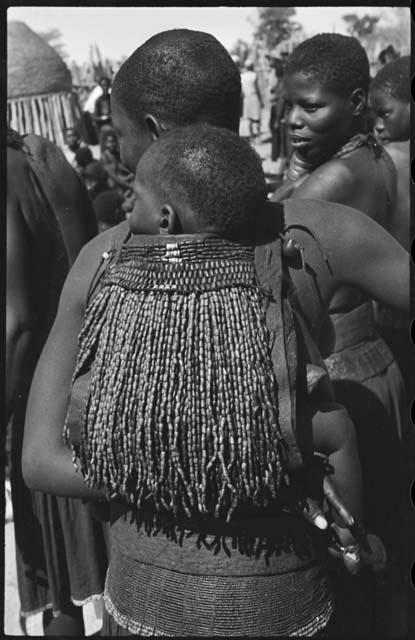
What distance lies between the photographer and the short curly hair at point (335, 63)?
297 centimetres

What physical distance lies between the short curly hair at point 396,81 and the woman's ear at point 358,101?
1618mm

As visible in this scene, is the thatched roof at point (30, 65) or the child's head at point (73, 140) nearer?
the thatched roof at point (30, 65)

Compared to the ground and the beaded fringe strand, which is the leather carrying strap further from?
the ground

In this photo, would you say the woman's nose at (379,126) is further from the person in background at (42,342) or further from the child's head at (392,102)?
the person in background at (42,342)

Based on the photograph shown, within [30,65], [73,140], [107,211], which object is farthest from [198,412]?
[73,140]

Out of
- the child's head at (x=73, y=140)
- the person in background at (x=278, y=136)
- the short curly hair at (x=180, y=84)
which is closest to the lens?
the short curly hair at (x=180, y=84)

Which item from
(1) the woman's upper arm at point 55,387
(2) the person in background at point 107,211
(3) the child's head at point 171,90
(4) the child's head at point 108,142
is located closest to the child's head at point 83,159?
(4) the child's head at point 108,142

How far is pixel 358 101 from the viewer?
3.02 metres

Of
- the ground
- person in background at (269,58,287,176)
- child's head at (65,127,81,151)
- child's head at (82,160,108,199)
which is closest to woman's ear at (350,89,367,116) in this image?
the ground

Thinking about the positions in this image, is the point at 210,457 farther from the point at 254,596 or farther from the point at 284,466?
the point at 254,596

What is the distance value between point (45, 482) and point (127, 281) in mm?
461

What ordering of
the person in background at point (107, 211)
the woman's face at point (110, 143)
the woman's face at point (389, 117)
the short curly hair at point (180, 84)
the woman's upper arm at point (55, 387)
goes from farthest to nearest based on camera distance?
the woman's face at point (110, 143)
the person in background at point (107, 211)
the woman's face at point (389, 117)
the short curly hair at point (180, 84)
the woman's upper arm at point (55, 387)

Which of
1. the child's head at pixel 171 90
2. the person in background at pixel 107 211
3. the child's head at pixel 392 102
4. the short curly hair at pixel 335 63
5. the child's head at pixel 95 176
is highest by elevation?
the child's head at pixel 171 90

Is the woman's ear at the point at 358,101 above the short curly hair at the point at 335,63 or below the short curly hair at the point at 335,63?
below
